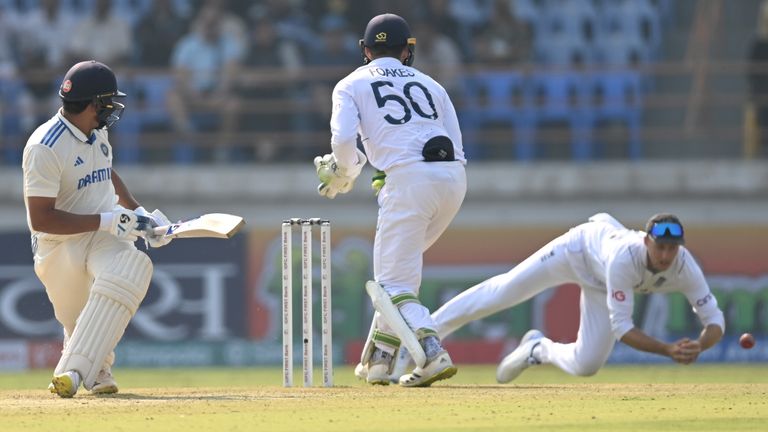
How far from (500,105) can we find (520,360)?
6.38m

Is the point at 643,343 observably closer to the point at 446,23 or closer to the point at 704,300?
the point at 704,300

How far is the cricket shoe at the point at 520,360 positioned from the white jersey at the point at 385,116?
5.48 feet

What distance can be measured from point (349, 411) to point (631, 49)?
10.6 meters

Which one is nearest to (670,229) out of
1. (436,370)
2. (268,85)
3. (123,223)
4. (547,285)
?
(547,285)

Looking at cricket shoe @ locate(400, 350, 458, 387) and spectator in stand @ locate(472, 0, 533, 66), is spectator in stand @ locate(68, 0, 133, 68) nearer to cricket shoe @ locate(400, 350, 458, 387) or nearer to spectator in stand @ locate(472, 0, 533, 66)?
spectator in stand @ locate(472, 0, 533, 66)

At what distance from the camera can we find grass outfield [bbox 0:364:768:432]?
6.58m

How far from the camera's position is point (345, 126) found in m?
8.41

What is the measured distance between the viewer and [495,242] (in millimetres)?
14938

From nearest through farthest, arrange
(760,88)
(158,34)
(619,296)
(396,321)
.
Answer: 1. (396,321)
2. (619,296)
3. (760,88)
4. (158,34)

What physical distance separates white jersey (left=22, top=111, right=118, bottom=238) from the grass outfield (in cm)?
101

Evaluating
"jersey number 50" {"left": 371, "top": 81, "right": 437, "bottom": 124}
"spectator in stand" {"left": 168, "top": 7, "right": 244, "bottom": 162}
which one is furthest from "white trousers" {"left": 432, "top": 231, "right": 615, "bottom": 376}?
"spectator in stand" {"left": 168, "top": 7, "right": 244, "bottom": 162}

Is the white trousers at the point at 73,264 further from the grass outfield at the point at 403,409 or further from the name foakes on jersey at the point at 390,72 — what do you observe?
the name foakes on jersey at the point at 390,72

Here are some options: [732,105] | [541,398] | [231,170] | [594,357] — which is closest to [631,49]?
[732,105]

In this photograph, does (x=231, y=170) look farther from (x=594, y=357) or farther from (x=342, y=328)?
(x=594, y=357)
